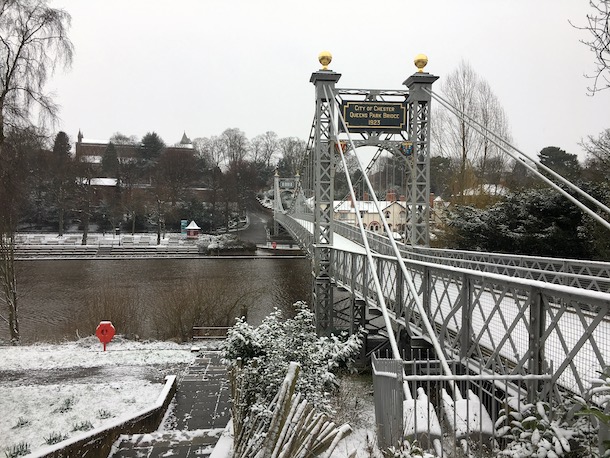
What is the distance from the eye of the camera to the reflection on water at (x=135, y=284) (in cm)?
1565

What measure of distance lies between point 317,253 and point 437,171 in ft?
47.7

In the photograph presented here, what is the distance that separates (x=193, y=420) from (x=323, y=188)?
5.88m

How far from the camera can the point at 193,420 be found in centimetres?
650

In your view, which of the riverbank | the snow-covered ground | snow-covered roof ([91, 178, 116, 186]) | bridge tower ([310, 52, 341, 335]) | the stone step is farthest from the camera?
snow-covered roof ([91, 178, 116, 186])

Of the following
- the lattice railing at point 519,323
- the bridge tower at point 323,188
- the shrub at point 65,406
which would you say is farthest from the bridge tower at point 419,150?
the shrub at point 65,406

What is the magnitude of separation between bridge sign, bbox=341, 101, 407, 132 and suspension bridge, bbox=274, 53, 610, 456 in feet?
0.08

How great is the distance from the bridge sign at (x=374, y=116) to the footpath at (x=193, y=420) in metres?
6.25

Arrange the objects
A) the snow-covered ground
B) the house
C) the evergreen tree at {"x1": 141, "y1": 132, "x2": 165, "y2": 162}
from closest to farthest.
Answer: the snow-covered ground
the house
the evergreen tree at {"x1": 141, "y1": 132, "x2": 165, "y2": 162}

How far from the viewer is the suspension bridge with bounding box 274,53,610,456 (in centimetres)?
273

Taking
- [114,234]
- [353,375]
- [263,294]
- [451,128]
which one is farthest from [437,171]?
[114,234]

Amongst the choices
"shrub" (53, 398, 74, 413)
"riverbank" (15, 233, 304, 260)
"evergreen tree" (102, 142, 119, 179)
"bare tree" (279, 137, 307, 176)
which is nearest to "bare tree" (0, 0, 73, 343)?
"shrub" (53, 398, 74, 413)

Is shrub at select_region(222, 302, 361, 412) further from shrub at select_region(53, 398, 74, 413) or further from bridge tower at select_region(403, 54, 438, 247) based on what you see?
bridge tower at select_region(403, 54, 438, 247)

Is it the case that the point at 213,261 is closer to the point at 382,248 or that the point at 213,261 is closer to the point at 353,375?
the point at 382,248

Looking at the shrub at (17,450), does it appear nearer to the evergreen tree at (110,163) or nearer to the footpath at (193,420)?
the footpath at (193,420)
